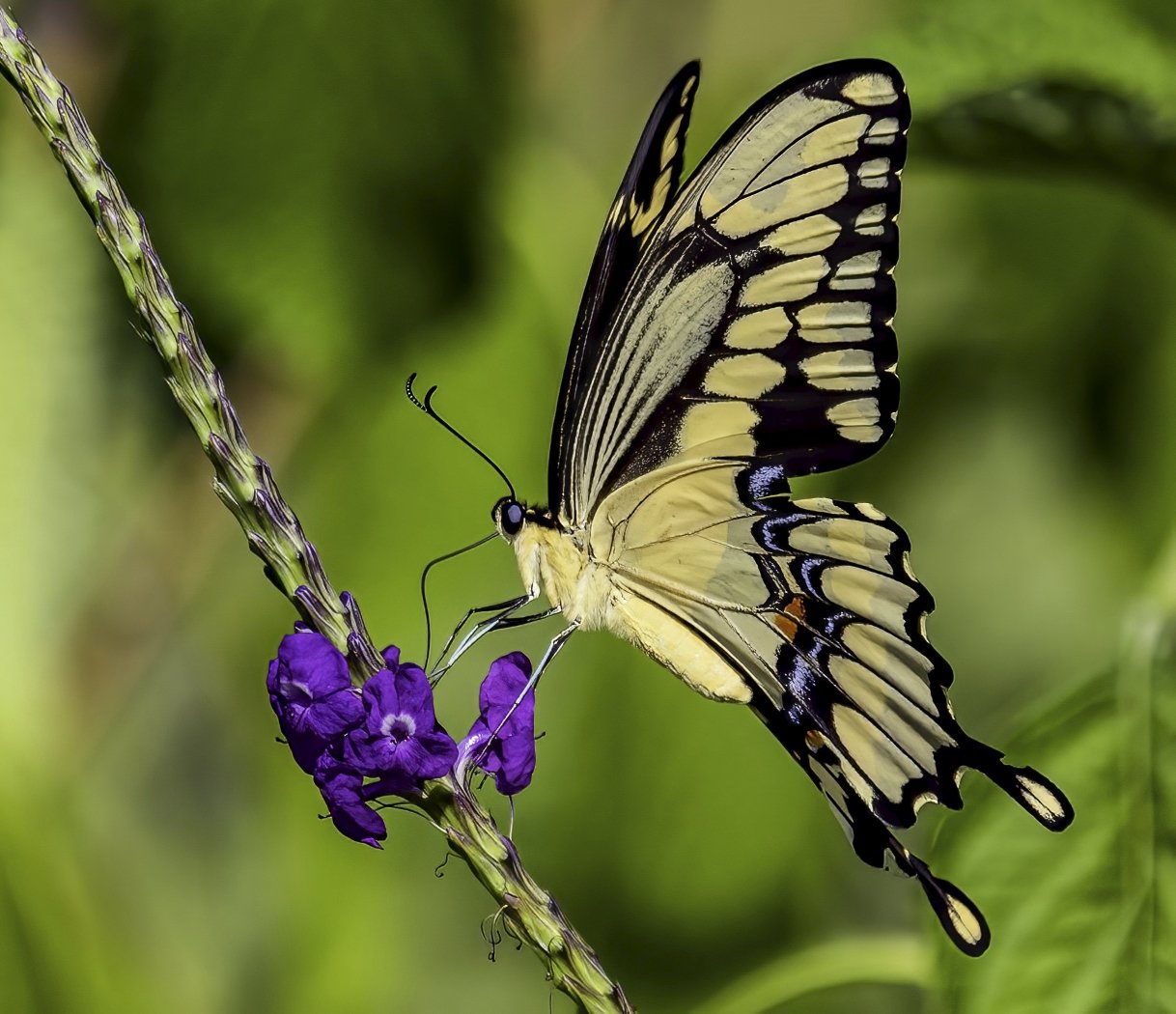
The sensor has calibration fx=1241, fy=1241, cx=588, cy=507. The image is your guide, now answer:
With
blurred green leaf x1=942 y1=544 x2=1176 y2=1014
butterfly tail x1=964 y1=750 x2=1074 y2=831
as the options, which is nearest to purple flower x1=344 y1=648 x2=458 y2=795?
butterfly tail x1=964 y1=750 x2=1074 y2=831

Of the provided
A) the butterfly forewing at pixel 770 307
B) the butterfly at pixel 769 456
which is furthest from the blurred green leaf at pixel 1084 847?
the butterfly forewing at pixel 770 307

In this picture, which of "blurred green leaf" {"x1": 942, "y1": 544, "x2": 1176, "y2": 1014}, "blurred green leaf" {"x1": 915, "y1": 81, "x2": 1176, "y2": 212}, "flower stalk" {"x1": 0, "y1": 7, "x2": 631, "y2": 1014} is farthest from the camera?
"blurred green leaf" {"x1": 915, "y1": 81, "x2": 1176, "y2": 212}

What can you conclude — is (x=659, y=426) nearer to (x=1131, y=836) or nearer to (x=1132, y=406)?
(x=1131, y=836)

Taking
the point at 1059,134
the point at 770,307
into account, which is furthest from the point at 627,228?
the point at 1059,134

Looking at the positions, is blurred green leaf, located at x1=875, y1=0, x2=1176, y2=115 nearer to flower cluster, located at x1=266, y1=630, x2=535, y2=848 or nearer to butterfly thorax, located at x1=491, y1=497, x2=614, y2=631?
butterfly thorax, located at x1=491, y1=497, x2=614, y2=631

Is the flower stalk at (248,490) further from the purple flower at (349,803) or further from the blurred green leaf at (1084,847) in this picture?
the blurred green leaf at (1084,847)
